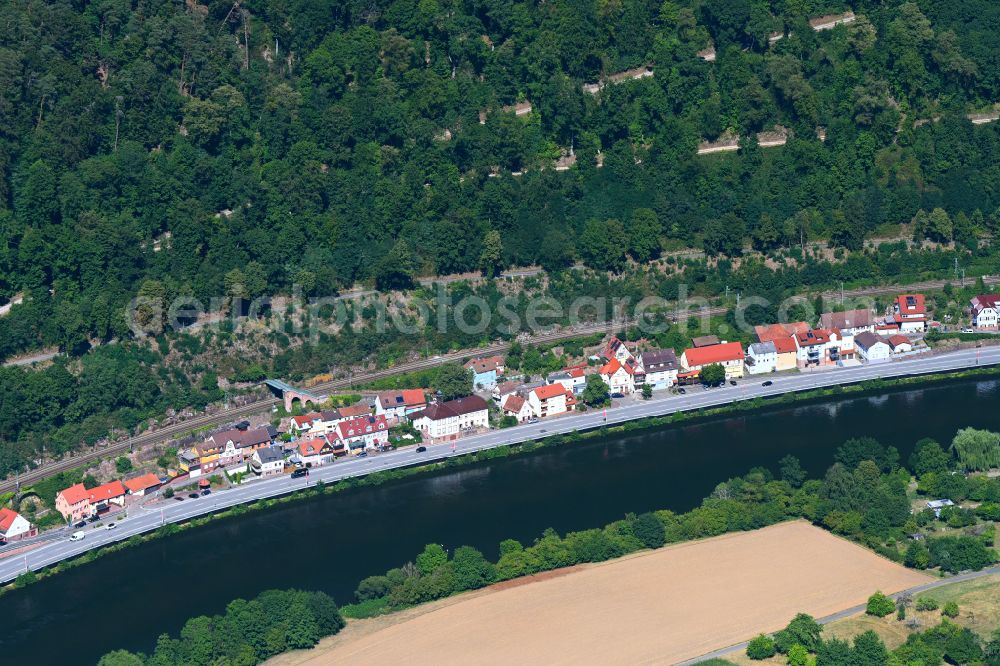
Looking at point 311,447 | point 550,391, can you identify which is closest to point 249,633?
point 311,447

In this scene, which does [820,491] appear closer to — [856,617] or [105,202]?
[856,617]

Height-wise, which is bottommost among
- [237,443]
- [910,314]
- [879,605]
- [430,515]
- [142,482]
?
[879,605]

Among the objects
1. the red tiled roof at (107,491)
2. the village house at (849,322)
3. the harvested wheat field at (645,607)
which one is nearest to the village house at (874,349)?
the village house at (849,322)

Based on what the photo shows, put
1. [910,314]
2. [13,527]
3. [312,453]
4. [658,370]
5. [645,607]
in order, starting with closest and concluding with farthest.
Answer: [645,607] → [13,527] → [312,453] → [658,370] → [910,314]

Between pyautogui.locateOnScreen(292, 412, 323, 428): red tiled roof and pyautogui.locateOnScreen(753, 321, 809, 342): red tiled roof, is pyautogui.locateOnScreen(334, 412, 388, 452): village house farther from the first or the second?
pyautogui.locateOnScreen(753, 321, 809, 342): red tiled roof

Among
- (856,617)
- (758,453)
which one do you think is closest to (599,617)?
(856,617)

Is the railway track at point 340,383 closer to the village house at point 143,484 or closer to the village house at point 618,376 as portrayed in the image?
the village house at point 143,484

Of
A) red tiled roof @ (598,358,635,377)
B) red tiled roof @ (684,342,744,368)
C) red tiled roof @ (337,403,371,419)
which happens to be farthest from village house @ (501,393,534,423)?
red tiled roof @ (684,342,744,368)

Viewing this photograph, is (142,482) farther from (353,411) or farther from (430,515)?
(430,515)
